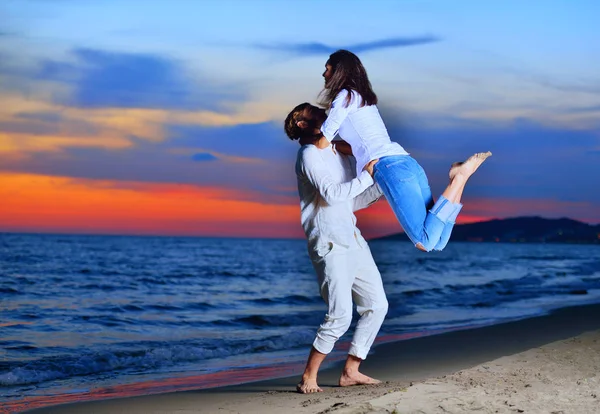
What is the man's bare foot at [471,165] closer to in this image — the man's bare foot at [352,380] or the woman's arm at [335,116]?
the woman's arm at [335,116]

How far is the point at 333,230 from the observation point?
4.81 metres

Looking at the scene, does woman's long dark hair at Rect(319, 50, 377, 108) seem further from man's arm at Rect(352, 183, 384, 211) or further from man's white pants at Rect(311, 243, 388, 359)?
man's white pants at Rect(311, 243, 388, 359)

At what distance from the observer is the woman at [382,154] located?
459cm

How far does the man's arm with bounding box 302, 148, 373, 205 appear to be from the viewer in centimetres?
458

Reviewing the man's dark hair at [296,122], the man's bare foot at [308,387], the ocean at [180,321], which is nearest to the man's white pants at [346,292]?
the man's bare foot at [308,387]

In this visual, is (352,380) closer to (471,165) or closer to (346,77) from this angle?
(471,165)

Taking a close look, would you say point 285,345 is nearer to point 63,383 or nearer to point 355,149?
point 63,383

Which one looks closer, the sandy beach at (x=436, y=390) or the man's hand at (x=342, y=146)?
the sandy beach at (x=436, y=390)

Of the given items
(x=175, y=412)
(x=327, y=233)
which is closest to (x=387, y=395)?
(x=327, y=233)

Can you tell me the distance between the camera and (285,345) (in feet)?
30.6

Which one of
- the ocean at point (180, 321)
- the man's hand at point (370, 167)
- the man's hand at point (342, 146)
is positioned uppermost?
the man's hand at point (342, 146)

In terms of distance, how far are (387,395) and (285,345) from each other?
5234mm

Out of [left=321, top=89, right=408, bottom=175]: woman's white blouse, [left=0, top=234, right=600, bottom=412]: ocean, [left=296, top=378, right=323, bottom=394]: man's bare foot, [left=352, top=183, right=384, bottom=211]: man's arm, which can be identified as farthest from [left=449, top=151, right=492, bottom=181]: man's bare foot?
[left=0, top=234, right=600, bottom=412]: ocean

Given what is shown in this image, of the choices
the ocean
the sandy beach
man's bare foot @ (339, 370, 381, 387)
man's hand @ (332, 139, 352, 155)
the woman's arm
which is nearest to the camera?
the sandy beach
